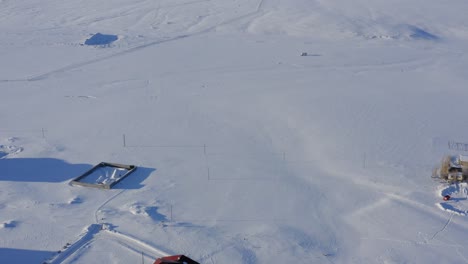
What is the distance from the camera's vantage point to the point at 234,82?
14508mm

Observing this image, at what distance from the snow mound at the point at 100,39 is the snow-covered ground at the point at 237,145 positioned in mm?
148

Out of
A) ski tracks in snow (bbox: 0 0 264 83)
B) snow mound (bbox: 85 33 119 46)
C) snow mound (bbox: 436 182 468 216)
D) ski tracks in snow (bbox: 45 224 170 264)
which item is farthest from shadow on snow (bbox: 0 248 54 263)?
snow mound (bbox: 85 33 119 46)

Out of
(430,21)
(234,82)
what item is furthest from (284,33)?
(234,82)

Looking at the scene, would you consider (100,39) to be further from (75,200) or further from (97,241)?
(97,241)

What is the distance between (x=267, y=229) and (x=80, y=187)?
127 inches

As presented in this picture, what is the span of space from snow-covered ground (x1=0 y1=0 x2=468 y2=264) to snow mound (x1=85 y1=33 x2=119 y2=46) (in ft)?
0.49

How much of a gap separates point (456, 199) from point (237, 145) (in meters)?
4.04

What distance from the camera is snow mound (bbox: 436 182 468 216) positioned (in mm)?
7566

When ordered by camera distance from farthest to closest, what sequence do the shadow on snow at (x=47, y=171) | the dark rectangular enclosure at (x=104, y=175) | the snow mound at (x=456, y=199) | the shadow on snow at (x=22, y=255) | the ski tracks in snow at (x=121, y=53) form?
the ski tracks in snow at (x=121, y=53)
the shadow on snow at (x=47, y=171)
the dark rectangular enclosure at (x=104, y=175)
the snow mound at (x=456, y=199)
the shadow on snow at (x=22, y=255)

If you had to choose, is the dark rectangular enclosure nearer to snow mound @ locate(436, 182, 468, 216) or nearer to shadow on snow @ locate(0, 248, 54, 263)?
shadow on snow @ locate(0, 248, 54, 263)

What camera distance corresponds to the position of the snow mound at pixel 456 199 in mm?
7566

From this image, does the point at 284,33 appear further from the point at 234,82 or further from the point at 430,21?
the point at 234,82

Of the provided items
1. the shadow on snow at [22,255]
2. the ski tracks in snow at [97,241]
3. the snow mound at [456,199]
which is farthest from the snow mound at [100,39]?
the snow mound at [456,199]

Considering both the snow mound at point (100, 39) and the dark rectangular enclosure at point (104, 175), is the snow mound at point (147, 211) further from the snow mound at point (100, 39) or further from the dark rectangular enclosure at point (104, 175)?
the snow mound at point (100, 39)
